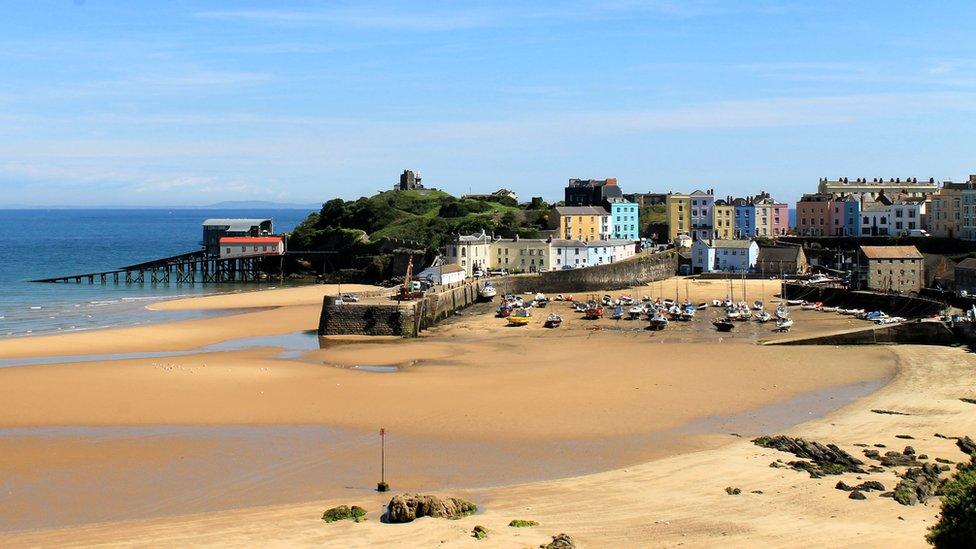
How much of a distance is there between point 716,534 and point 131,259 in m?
89.5

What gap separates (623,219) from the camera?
8269cm

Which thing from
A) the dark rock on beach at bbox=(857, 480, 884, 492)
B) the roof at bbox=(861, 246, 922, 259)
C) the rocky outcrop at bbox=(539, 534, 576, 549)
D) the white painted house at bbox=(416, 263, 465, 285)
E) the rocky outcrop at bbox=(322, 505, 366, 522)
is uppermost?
the roof at bbox=(861, 246, 922, 259)

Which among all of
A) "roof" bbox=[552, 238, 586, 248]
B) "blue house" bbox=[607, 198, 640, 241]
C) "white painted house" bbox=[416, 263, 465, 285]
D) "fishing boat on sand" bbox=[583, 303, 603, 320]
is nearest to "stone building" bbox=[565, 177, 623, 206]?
"blue house" bbox=[607, 198, 640, 241]

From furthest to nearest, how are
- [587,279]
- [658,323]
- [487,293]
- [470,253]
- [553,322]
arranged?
[470,253]
[587,279]
[487,293]
[553,322]
[658,323]

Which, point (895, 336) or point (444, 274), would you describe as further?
point (444, 274)

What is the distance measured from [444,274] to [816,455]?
125 feet

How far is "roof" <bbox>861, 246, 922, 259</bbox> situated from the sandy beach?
346 inches

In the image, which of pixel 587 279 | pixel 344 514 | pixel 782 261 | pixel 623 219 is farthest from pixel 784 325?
pixel 623 219

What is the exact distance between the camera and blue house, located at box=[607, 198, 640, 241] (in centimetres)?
8169

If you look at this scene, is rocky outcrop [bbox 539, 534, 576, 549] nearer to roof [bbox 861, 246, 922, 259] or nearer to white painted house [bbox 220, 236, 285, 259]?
roof [bbox 861, 246, 922, 259]

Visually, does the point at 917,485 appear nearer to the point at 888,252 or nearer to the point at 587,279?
the point at 888,252

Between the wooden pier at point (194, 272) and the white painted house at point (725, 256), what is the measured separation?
31.8 metres

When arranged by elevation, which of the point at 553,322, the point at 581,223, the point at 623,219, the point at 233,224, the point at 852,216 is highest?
the point at 852,216

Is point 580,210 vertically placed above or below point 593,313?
above
